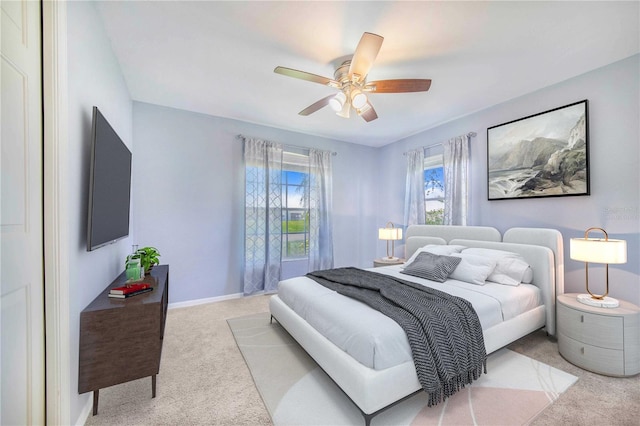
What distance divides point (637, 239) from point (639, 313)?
2.43ft

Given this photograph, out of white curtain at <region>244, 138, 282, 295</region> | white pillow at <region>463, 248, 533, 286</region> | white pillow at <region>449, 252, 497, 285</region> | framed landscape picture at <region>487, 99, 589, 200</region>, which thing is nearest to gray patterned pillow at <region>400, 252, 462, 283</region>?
white pillow at <region>449, 252, 497, 285</region>

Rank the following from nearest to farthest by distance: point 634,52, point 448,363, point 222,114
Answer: point 448,363
point 634,52
point 222,114

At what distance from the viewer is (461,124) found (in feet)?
12.6

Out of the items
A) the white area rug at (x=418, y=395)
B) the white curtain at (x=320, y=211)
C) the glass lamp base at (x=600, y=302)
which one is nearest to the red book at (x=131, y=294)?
the white area rug at (x=418, y=395)

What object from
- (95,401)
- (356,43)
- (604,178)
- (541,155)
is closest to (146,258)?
(95,401)

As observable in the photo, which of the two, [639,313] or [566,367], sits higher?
[639,313]

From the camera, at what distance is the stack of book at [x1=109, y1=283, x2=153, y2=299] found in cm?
180

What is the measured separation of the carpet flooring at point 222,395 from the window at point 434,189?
210cm

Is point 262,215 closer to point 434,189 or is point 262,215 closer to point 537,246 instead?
point 434,189

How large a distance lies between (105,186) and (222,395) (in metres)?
1.74

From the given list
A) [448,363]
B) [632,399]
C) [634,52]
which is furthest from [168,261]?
[634,52]

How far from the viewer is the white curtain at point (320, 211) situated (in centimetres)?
456

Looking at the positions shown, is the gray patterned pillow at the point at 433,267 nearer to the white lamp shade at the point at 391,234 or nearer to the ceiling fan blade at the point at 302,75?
the white lamp shade at the point at 391,234

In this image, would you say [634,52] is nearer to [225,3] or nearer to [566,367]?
[566,367]
